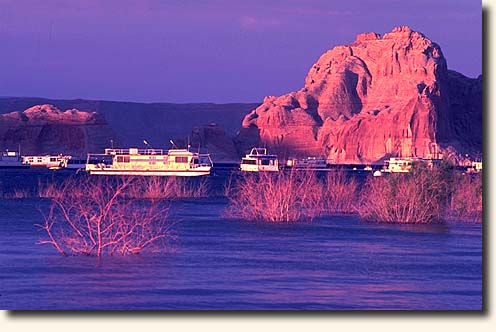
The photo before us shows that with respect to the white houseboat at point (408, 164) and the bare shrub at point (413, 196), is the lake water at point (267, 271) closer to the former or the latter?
the bare shrub at point (413, 196)

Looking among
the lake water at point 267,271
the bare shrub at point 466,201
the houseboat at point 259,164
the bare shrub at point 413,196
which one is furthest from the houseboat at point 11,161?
the lake water at point 267,271

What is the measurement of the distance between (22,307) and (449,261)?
10.0m

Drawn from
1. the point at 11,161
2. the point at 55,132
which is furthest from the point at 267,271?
the point at 55,132

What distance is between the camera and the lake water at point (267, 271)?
17.3 meters

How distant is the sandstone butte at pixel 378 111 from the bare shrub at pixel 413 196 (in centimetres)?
12719

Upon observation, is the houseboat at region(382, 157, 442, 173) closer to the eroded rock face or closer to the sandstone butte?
the sandstone butte

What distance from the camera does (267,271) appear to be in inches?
850

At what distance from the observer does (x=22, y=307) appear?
16.6m

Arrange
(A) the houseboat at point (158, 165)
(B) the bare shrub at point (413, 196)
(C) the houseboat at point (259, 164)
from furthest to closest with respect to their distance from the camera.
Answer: (C) the houseboat at point (259, 164) < (A) the houseboat at point (158, 165) < (B) the bare shrub at point (413, 196)

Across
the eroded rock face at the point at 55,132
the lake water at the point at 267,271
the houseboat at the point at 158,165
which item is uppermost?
the eroded rock face at the point at 55,132

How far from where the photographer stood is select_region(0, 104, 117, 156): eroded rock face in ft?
625

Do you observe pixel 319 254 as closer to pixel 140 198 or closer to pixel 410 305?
pixel 410 305

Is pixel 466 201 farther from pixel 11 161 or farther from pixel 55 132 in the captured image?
pixel 55 132

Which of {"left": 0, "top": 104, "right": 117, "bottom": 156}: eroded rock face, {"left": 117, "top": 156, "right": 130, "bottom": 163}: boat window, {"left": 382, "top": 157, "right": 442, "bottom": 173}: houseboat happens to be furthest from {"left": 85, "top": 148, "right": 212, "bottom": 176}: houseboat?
{"left": 0, "top": 104, "right": 117, "bottom": 156}: eroded rock face
